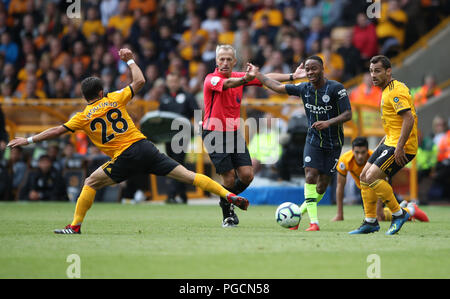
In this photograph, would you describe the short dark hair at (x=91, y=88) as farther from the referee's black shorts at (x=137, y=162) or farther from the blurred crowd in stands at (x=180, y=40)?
the blurred crowd in stands at (x=180, y=40)

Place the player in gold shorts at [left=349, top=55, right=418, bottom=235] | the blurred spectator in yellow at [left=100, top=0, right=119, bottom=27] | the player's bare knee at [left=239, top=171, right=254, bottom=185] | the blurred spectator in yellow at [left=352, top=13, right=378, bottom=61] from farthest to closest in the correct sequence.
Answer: the blurred spectator in yellow at [left=100, top=0, right=119, bottom=27] < the blurred spectator in yellow at [left=352, top=13, right=378, bottom=61] < the player's bare knee at [left=239, top=171, right=254, bottom=185] < the player in gold shorts at [left=349, top=55, right=418, bottom=235]

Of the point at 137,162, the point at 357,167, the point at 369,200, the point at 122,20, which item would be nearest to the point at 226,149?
the point at 137,162

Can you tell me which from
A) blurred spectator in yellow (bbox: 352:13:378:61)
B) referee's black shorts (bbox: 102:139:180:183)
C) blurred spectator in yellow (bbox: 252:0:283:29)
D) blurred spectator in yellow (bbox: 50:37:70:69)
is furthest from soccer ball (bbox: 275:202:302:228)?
blurred spectator in yellow (bbox: 50:37:70:69)

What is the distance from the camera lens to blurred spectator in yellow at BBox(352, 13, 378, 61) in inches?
734

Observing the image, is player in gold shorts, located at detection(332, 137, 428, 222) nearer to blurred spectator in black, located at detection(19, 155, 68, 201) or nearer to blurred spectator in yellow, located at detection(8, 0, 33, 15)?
blurred spectator in black, located at detection(19, 155, 68, 201)

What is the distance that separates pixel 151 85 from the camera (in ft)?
63.4

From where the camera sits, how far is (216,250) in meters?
6.43

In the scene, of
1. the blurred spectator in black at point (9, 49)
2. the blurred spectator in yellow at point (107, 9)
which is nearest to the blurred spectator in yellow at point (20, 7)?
the blurred spectator in black at point (9, 49)

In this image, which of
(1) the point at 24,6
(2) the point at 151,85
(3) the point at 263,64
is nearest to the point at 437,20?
(3) the point at 263,64

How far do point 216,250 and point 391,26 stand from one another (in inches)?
543

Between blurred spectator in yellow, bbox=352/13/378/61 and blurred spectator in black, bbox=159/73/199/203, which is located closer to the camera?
blurred spectator in black, bbox=159/73/199/203

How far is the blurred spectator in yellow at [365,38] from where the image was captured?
18.6 meters

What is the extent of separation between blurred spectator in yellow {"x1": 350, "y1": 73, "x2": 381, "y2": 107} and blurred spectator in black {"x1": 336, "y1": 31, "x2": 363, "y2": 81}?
3.17 ft

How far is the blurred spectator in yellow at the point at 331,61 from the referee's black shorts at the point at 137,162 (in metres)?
10.1
